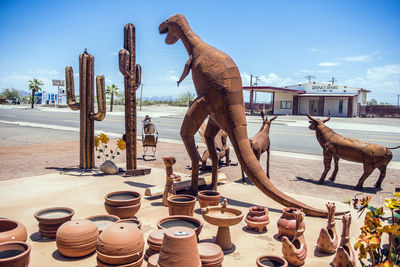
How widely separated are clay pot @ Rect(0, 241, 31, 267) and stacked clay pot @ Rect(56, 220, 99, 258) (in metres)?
0.40

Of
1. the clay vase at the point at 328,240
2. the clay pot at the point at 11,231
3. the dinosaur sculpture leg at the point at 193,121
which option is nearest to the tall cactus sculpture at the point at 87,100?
the dinosaur sculpture leg at the point at 193,121

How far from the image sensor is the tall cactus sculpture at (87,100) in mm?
6977

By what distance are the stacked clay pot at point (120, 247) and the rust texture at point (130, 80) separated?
4126 millimetres

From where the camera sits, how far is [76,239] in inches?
115

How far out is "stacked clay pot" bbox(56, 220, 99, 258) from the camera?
115 inches

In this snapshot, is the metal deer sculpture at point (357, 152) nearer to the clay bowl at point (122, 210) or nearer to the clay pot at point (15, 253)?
the clay bowl at point (122, 210)

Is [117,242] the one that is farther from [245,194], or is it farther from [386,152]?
[386,152]

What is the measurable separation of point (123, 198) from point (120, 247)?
1529mm

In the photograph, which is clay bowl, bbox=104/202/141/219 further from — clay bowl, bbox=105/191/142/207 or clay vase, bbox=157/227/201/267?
clay vase, bbox=157/227/201/267

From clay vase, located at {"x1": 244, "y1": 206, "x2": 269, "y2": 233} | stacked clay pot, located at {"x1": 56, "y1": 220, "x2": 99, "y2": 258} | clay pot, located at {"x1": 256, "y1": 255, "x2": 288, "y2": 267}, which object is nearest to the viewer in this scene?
clay pot, located at {"x1": 256, "y1": 255, "x2": 288, "y2": 267}

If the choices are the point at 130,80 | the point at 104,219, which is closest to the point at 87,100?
the point at 130,80

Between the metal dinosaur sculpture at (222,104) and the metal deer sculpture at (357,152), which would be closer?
the metal dinosaur sculpture at (222,104)

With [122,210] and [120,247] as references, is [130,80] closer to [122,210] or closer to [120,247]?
[122,210]

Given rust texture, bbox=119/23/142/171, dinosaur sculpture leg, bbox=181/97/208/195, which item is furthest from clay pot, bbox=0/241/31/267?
rust texture, bbox=119/23/142/171
